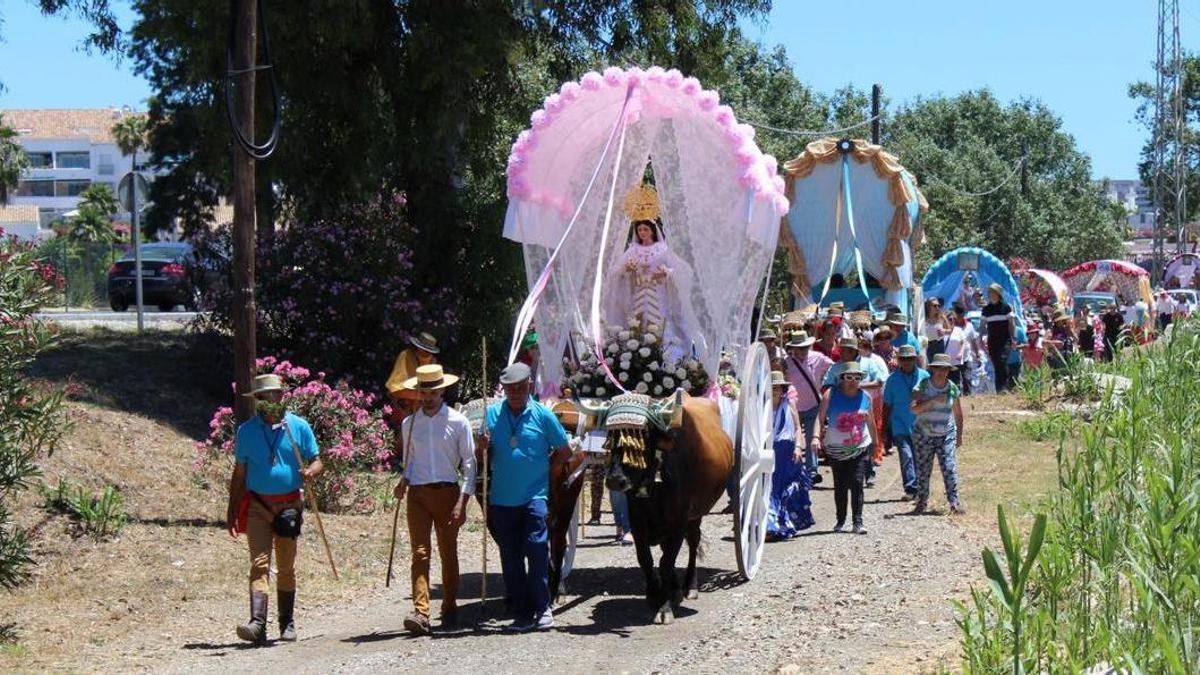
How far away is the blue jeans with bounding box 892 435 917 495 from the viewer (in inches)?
642

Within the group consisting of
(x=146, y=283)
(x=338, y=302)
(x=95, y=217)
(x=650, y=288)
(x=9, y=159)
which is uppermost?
(x=9, y=159)

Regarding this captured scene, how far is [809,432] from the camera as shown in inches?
658

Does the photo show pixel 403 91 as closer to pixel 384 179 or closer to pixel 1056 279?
pixel 384 179

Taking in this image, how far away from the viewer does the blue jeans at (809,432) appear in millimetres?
16531

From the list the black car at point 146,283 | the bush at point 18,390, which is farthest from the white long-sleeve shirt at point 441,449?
the black car at point 146,283

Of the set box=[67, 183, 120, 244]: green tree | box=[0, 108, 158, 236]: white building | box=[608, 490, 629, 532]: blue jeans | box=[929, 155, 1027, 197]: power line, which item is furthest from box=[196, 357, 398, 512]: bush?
box=[0, 108, 158, 236]: white building

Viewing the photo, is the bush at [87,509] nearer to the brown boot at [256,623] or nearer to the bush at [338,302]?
the brown boot at [256,623]

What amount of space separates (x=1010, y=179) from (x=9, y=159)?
3783 centimetres

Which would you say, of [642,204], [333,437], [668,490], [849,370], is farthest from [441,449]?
[333,437]

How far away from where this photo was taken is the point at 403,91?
21250mm

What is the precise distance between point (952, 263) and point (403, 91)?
61.4 ft

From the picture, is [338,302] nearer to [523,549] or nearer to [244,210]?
[244,210]

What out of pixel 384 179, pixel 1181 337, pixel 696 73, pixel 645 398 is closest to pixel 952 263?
pixel 696 73

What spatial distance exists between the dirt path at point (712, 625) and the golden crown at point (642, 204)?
2.83 metres
